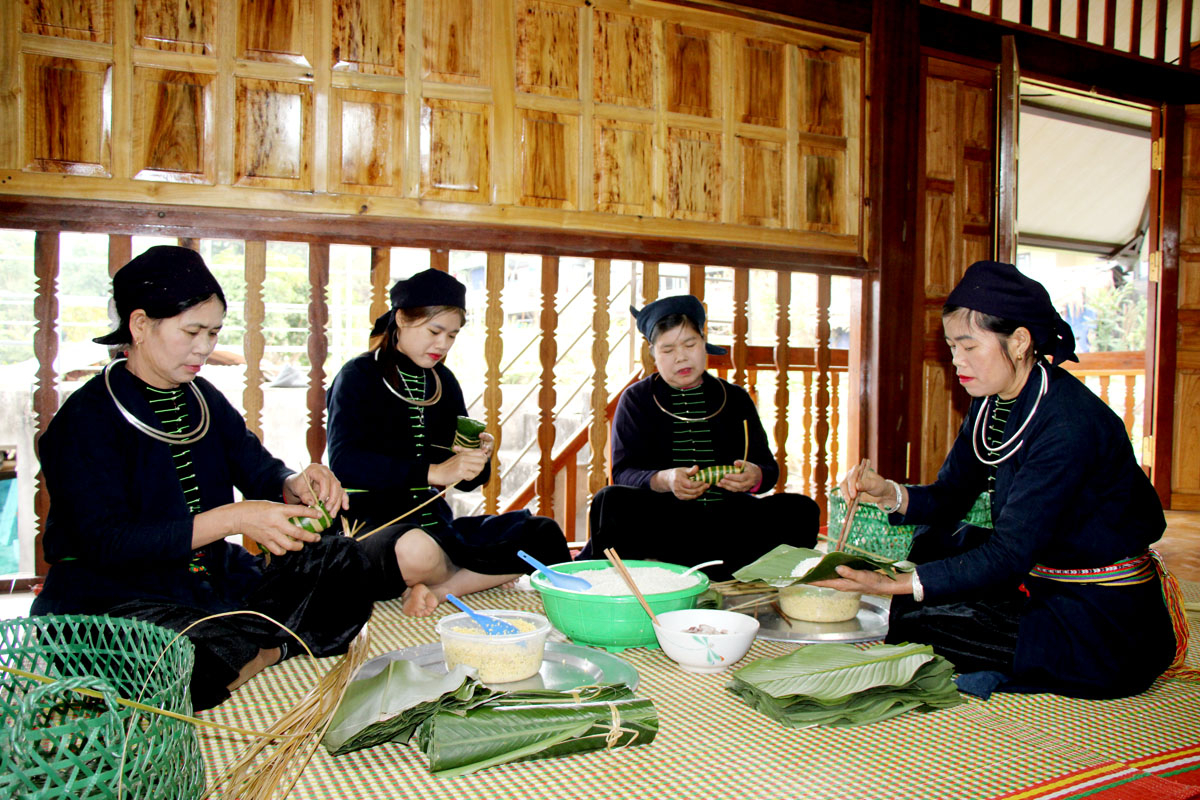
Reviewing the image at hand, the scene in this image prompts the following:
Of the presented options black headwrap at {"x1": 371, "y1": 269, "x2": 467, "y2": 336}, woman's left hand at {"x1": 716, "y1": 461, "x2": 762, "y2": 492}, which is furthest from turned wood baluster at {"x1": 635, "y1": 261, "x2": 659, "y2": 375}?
black headwrap at {"x1": 371, "y1": 269, "x2": 467, "y2": 336}

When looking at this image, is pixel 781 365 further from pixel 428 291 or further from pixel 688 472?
pixel 428 291

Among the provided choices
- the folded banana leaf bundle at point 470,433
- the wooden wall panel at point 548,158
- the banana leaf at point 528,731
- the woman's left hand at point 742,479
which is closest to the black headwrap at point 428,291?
the folded banana leaf bundle at point 470,433

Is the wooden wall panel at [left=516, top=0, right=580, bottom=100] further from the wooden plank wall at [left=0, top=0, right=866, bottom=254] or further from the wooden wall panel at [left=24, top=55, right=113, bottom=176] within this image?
the wooden wall panel at [left=24, top=55, right=113, bottom=176]

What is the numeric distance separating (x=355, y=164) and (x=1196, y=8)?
5.68 meters

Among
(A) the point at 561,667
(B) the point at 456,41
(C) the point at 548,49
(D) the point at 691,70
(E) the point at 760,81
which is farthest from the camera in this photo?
(E) the point at 760,81

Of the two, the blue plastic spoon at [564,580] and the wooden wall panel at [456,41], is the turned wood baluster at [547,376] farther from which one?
the blue plastic spoon at [564,580]

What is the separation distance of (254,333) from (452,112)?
1.20m

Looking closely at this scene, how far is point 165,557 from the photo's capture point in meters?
1.81

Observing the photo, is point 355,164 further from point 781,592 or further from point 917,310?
point 917,310

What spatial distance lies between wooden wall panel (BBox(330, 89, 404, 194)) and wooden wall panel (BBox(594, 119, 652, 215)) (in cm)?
87

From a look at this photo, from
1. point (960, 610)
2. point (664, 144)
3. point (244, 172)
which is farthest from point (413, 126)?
point (960, 610)

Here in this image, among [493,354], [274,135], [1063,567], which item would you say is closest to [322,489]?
[493,354]

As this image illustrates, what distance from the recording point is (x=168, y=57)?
9.76 feet

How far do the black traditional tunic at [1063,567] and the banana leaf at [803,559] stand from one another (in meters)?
0.11
